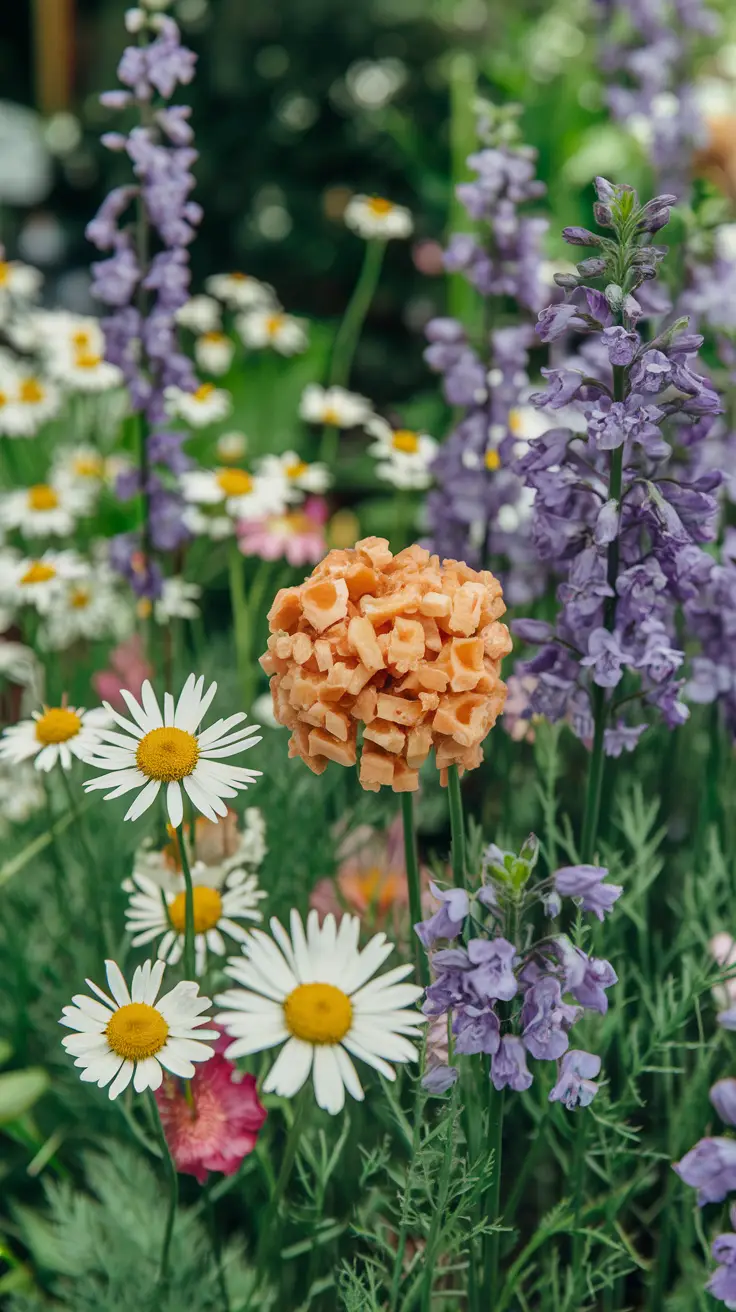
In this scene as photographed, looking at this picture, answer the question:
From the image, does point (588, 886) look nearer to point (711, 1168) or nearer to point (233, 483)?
point (711, 1168)

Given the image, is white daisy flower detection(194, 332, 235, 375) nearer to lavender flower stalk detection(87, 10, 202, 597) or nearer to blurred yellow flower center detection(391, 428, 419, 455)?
blurred yellow flower center detection(391, 428, 419, 455)

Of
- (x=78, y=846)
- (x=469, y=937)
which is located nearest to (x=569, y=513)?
(x=469, y=937)

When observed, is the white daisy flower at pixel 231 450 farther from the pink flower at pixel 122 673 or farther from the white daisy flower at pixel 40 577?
the white daisy flower at pixel 40 577

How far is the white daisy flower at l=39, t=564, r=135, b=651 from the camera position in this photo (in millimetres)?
1947

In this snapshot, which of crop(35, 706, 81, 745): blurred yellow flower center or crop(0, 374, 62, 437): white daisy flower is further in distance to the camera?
crop(0, 374, 62, 437): white daisy flower

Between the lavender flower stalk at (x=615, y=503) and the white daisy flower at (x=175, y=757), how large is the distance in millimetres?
257

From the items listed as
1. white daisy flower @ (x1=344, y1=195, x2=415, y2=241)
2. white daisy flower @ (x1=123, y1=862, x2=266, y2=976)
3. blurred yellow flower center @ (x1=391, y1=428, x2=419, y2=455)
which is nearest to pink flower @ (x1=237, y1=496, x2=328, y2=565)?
blurred yellow flower center @ (x1=391, y1=428, x2=419, y2=455)

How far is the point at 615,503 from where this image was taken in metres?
0.86

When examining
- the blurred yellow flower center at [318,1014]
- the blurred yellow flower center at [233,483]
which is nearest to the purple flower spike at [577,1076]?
the blurred yellow flower center at [318,1014]

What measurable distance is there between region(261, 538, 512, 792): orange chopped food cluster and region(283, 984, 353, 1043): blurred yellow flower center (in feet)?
0.45

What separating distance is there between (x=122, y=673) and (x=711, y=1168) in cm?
132

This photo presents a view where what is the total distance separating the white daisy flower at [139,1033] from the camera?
76 centimetres

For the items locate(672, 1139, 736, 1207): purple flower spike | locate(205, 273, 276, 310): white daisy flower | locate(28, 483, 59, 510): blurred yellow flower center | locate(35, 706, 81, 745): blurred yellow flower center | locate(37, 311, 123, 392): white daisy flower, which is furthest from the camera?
locate(205, 273, 276, 310): white daisy flower

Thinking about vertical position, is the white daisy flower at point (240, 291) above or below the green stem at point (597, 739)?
above
